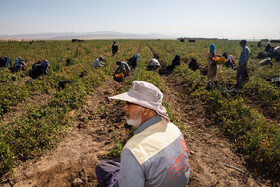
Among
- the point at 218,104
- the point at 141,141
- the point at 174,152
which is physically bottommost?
the point at 218,104

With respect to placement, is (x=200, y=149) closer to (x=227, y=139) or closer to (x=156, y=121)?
(x=227, y=139)

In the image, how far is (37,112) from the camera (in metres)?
4.61

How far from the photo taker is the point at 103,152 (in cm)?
351

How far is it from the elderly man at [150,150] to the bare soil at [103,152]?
1.61m

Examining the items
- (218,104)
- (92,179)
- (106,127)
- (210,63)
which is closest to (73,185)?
(92,179)

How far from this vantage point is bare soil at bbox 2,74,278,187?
293 cm

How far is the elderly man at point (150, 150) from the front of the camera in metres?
1.19

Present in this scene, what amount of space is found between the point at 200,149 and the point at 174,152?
283cm

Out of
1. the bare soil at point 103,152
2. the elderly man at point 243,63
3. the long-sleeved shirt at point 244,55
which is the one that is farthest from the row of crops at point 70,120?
the long-sleeved shirt at point 244,55

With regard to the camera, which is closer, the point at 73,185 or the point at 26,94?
the point at 73,185

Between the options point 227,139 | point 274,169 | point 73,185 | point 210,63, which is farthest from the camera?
point 210,63

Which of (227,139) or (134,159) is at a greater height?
(134,159)

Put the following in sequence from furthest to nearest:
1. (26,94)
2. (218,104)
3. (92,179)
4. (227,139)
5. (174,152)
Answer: (26,94)
(218,104)
(227,139)
(92,179)
(174,152)

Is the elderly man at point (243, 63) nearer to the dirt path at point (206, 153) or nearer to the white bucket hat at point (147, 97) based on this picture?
the dirt path at point (206, 153)
